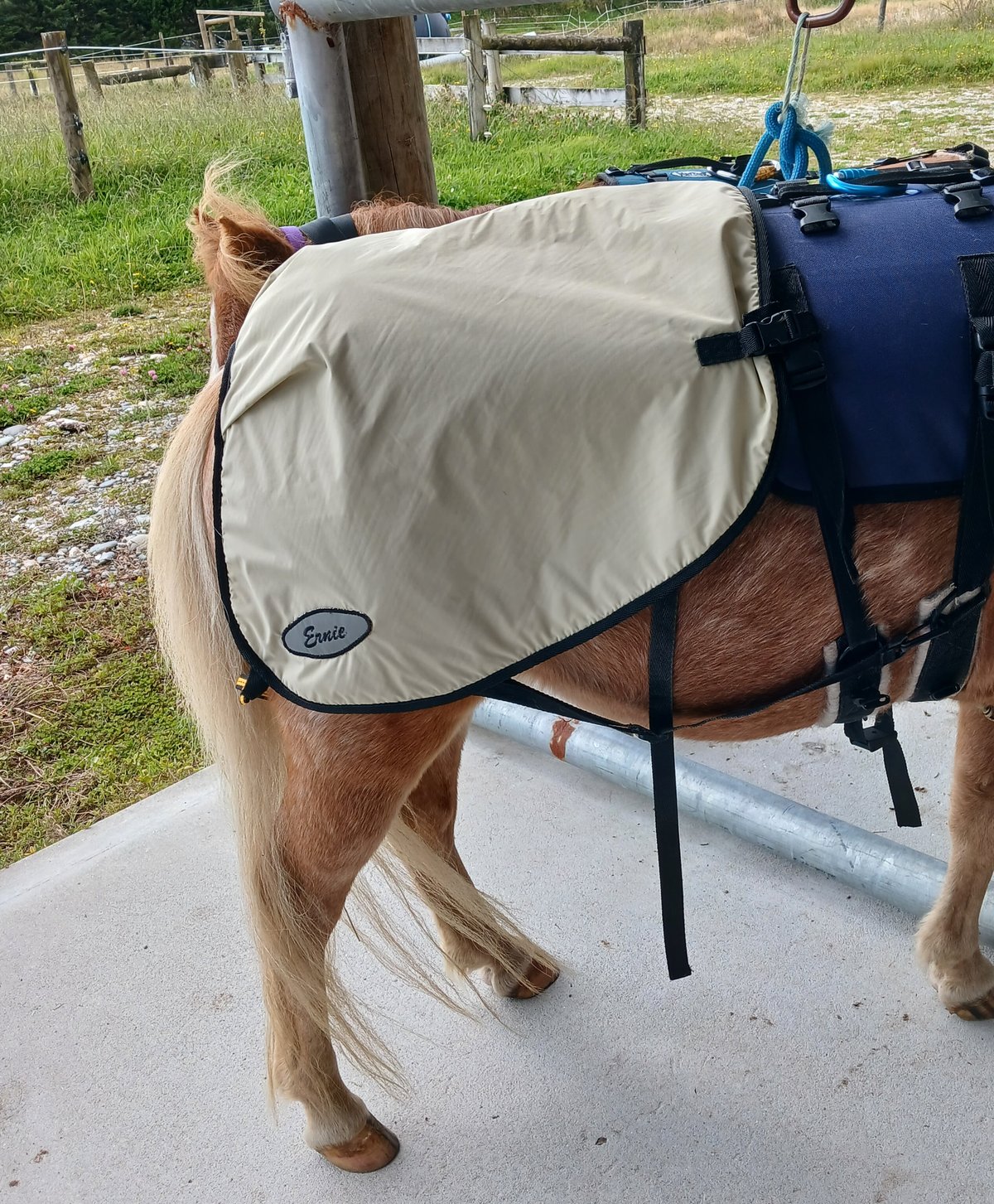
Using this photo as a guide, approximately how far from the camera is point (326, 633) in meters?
1.04

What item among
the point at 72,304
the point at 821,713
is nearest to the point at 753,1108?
the point at 821,713

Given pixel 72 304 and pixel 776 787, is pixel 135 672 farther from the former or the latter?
pixel 72 304

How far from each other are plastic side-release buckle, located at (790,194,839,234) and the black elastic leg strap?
0.43 meters

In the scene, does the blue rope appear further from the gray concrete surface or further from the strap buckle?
the gray concrete surface

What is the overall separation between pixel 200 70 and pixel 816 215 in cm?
1377

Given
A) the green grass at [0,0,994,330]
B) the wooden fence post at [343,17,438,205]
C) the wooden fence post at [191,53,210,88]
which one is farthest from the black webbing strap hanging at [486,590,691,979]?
the wooden fence post at [191,53,210,88]

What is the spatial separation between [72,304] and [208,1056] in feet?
14.4

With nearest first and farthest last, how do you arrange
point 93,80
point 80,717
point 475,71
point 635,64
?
point 80,717 → point 635,64 → point 475,71 → point 93,80

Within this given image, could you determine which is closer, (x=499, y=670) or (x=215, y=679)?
(x=499, y=670)

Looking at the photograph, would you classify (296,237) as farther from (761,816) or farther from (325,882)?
(761,816)

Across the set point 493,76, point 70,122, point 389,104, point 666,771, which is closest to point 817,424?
point 666,771

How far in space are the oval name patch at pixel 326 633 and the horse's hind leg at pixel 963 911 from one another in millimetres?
986

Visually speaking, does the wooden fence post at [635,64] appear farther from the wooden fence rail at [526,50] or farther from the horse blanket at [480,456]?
the horse blanket at [480,456]

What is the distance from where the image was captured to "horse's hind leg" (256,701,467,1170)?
1.17 m
